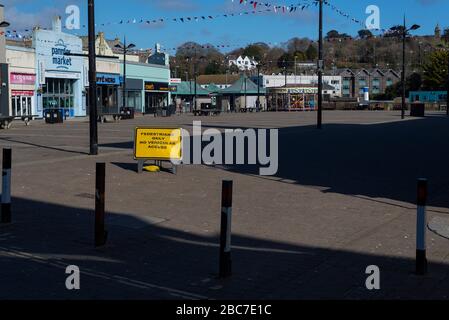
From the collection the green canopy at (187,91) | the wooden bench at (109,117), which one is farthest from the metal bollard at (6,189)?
the green canopy at (187,91)

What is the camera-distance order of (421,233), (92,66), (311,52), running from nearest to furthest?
1. (421,233)
2. (92,66)
3. (311,52)

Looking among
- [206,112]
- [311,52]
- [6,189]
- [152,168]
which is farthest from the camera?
[311,52]

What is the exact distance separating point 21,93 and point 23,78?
1.27 meters

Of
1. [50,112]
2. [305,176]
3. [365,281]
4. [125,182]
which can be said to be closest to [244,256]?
[365,281]

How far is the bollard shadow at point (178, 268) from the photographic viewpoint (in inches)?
236

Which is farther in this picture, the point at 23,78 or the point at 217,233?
the point at 23,78

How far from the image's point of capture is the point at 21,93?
5131cm

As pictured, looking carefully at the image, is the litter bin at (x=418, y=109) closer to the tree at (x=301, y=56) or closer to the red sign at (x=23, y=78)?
the red sign at (x=23, y=78)

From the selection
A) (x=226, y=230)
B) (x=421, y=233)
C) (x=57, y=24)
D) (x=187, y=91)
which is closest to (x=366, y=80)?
(x=187, y=91)

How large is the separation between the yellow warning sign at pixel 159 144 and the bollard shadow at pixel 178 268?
598 centimetres

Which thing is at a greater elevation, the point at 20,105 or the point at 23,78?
the point at 23,78

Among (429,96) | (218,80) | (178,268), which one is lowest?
(178,268)

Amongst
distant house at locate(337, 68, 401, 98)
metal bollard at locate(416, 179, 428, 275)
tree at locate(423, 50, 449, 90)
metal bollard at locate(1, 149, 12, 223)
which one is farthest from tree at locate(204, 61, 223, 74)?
metal bollard at locate(416, 179, 428, 275)

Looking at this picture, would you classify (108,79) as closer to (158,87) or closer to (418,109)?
(158,87)
